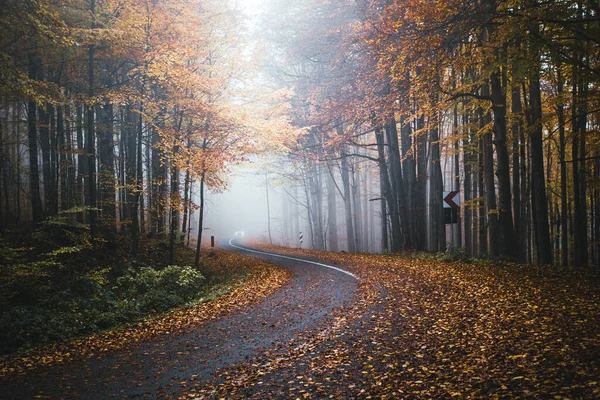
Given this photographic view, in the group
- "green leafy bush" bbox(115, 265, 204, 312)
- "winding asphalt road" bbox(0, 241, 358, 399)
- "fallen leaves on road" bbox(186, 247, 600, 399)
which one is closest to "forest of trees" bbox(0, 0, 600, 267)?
"green leafy bush" bbox(115, 265, 204, 312)

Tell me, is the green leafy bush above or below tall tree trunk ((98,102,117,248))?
below

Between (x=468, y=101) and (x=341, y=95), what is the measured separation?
21.6ft

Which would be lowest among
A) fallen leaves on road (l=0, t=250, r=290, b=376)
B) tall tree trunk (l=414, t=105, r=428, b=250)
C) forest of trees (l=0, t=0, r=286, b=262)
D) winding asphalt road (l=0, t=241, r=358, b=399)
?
fallen leaves on road (l=0, t=250, r=290, b=376)

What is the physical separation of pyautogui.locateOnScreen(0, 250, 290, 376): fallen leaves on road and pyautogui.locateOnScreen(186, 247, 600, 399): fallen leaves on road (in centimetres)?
299

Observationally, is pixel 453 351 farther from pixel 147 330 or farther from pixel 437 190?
pixel 437 190

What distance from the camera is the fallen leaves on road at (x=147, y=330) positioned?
20.3 feet

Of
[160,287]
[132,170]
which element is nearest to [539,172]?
[160,287]

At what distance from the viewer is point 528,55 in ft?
25.7

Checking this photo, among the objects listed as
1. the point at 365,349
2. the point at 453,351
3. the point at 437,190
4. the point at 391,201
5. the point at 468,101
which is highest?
the point at 468,101

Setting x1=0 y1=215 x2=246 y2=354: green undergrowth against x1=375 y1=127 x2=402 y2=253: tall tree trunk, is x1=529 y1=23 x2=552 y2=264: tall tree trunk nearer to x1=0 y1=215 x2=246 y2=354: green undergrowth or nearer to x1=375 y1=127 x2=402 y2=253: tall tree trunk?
x1=375 y1=127 x2=402 y2=253: tall tree trunk

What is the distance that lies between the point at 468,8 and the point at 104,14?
509 inches

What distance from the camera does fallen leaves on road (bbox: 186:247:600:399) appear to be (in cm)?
401

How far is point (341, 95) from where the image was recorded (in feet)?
61.0

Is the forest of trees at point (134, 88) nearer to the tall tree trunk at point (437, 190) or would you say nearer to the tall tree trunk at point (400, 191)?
the tall tree trunk at point (400, 191)
